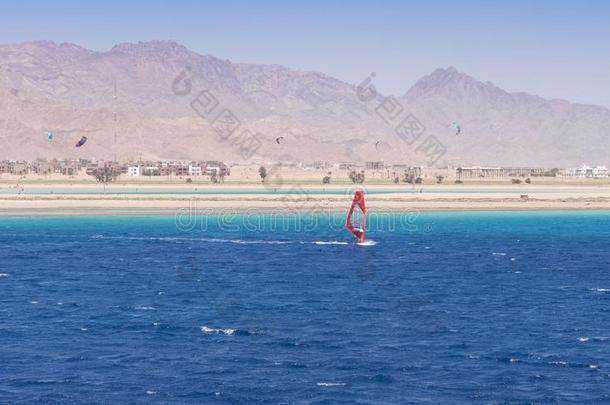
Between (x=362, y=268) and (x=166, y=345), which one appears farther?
(x=362, y=268)

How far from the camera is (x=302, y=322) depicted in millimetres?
52719

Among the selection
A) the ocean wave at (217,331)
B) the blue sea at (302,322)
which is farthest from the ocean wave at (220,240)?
the ocean wave at (217,331)

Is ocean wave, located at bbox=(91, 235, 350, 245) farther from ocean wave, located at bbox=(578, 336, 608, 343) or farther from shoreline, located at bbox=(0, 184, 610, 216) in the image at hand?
ocean wave, located at bbox=(578, 336, 608, 343)

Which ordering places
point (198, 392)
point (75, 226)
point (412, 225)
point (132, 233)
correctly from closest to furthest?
point (198, 392) < point (132, 233) < point (75, 226) < point (412, 225)

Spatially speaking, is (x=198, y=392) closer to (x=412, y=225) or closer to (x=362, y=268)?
(x=362, y=268)

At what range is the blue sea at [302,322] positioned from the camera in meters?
39.8

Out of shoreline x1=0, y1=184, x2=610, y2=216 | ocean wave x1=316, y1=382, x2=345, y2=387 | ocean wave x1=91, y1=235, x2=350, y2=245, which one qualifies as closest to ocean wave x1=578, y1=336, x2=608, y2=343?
ocean wave x1=316, y1=382, x2=345, y2=387

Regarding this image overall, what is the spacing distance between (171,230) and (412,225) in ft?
107

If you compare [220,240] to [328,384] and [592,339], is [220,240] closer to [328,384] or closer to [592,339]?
[592,339]

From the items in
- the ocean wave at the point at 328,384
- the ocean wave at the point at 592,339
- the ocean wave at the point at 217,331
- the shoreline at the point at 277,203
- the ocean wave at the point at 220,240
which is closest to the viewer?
the ocean wave at the point at 328,384

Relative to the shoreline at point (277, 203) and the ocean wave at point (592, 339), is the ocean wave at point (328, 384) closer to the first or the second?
the ocean wave at point (592, 339)

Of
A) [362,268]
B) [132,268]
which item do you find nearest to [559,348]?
[362,268]

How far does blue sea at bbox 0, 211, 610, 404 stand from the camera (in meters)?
39.8

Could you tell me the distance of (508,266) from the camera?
80.2m
